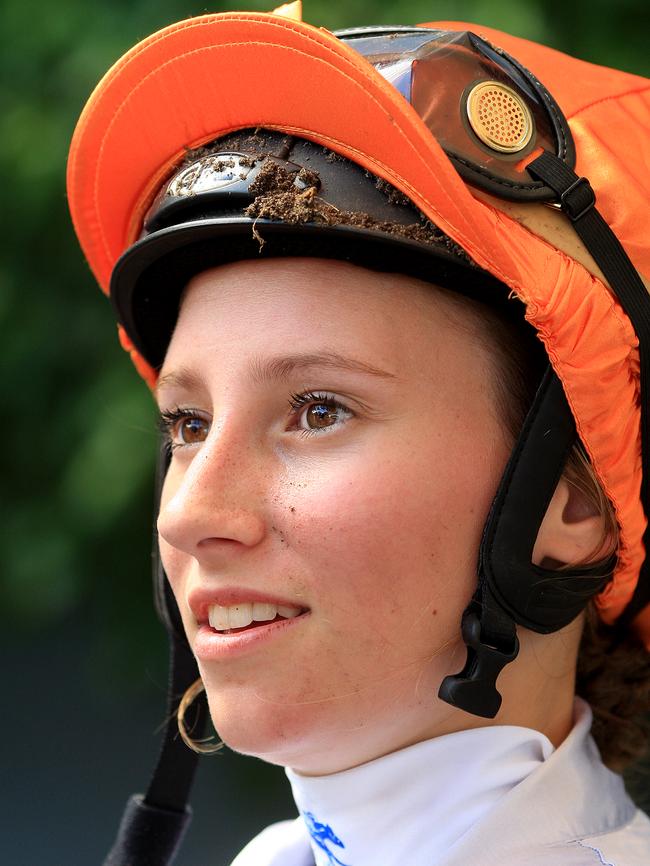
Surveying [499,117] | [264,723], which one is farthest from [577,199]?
[264,723]

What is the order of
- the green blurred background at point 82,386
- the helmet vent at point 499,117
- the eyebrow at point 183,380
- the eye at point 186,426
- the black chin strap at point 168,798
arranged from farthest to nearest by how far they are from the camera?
1. the green blurred background at point 82,386
2. the black chin strap at point 168,798
3. the eye at point 186,426
4. the eyebrow at point 183,380
5. the helmet vent at point 499,117

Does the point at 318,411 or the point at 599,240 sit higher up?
the point at 599,240

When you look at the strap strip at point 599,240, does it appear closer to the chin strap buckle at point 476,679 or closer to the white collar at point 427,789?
the chin strap buckle at point 476,679

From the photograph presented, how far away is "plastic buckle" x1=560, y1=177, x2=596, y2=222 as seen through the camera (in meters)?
1.69

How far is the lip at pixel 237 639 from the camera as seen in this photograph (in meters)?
1.67

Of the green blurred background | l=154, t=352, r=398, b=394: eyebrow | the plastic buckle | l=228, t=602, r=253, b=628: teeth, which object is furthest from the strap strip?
the green blurred background

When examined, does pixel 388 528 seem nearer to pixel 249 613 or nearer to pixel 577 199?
pixel 249 613

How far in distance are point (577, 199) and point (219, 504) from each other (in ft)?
2.34

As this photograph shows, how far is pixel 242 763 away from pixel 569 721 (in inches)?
62.9

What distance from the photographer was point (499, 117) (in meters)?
1.74

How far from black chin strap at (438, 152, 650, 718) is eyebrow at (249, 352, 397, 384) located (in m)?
0.24

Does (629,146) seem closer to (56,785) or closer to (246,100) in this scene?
(246,100)

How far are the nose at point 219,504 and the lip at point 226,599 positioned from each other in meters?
0.05

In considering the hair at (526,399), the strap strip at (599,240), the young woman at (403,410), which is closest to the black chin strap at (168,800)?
the hair at (526,399)
